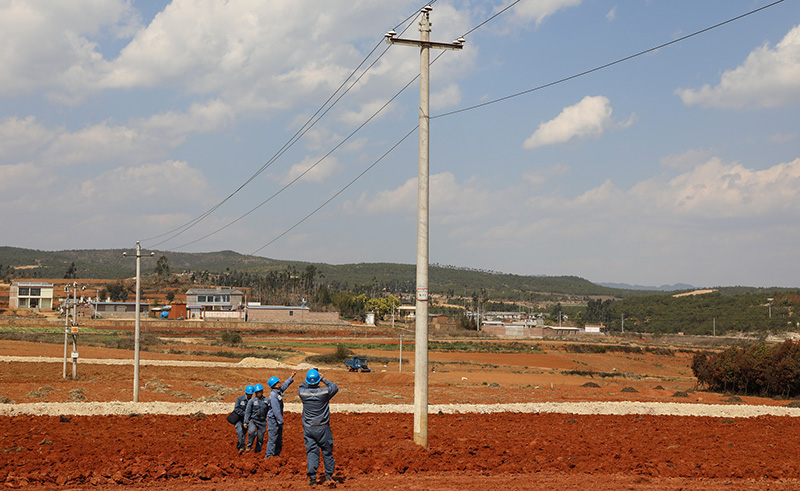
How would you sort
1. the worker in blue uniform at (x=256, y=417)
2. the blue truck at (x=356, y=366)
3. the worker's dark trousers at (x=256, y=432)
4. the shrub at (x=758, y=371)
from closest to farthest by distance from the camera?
the worker in blue uniform at (x=256, y=417)
the worker's dark trousers at (x=256, y=432)
the shrub at (x=758, y=371)
the blue truck at (x=356, y=366)

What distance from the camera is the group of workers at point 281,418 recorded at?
11.9 metres

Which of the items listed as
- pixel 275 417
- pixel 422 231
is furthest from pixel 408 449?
pixel 422 231

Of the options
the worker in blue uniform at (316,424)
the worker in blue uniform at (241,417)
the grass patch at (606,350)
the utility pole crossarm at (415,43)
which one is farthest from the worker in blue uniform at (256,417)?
the grass patch at (606,350)

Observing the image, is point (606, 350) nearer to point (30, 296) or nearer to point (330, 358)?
point (330, 358)

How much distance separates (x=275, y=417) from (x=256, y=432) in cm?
121

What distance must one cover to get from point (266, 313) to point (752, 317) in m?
112

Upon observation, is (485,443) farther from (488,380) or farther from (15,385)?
(488,380)

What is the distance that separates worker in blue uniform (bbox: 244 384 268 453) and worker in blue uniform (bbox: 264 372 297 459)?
30 centimetres

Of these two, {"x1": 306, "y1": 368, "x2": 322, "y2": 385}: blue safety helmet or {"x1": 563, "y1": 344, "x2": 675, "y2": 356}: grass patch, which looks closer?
{"x1": 306, "y1": 368, "x2": 322, "y2": 385}: blue safety helmet

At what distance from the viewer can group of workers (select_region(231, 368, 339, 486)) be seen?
39.1 feet

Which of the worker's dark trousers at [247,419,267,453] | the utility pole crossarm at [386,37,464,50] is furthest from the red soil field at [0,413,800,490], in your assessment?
the utility pole crossarm at [386,37,464,50]

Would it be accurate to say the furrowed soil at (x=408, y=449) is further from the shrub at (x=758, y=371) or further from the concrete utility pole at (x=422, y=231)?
the shrub at (x=758, y=371)

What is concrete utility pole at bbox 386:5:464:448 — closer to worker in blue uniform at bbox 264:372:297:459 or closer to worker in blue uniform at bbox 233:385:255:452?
worker in blue uniform at bbox 264:372:297:459

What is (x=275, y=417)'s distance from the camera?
13.7 meters
